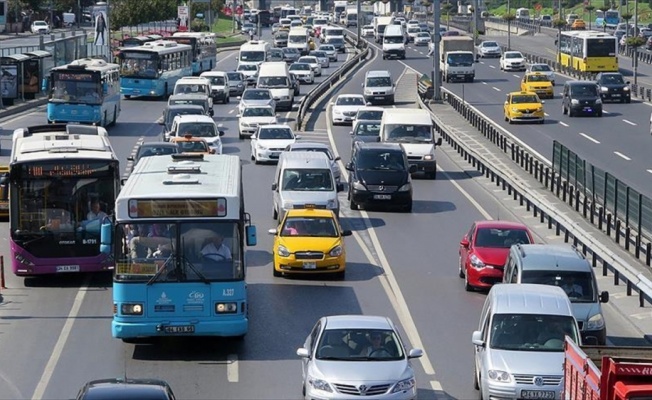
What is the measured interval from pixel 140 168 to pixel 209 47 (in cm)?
7304

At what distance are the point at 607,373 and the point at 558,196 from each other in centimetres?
2679

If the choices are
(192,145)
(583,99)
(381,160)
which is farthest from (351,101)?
(381,160)

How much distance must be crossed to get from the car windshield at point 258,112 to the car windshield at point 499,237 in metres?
30.5

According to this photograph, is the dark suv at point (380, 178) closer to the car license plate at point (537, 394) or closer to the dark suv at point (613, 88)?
the car license plate at point (537, 394)

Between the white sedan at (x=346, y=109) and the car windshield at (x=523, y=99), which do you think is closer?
the white sedan at (x=346, y=109)

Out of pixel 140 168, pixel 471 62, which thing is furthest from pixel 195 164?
pixel 471 62

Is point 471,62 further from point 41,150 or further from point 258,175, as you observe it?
point 41,150

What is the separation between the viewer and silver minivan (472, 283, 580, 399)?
18.0m

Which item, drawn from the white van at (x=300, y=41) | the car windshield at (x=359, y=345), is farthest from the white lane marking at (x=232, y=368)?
the white van at (x=300, y=41)

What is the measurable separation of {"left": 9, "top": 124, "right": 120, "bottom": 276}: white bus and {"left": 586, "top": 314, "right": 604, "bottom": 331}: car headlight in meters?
9.92

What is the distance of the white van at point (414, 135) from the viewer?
45656mm

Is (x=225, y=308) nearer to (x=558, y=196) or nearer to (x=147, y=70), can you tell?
(x=558, y=196)

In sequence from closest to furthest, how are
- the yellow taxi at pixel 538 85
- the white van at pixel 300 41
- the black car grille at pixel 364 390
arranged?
the black car grille at pixel 364 390
the yellow taxi at pixel 538 85
the white van at pixel 300 41

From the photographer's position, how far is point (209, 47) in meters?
96.8
